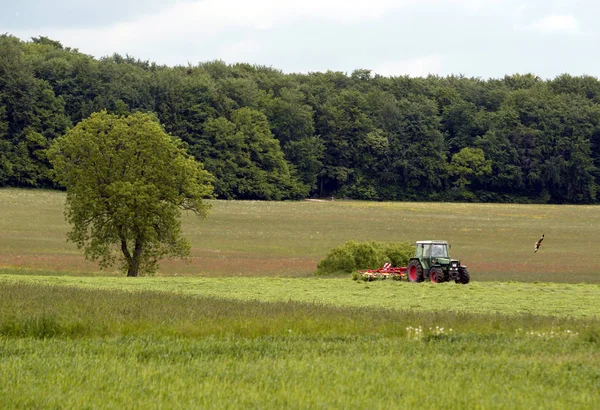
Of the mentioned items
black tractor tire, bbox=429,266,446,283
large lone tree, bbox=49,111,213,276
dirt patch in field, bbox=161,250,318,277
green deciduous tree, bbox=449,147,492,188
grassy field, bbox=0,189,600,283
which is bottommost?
dirt patch in field, bbox=161,250,318,277

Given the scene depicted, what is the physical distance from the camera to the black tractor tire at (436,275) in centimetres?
3284

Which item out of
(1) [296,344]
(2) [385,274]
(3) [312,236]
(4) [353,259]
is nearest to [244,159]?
(3) [312,236]

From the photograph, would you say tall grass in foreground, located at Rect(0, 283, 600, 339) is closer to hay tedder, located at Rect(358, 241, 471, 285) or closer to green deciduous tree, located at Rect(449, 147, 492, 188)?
hay tedder, located at Rect(358, 241, 471, 285)

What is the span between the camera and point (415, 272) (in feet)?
113

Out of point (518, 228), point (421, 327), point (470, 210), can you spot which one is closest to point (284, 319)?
point (421, 327)

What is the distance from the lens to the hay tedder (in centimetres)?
3319

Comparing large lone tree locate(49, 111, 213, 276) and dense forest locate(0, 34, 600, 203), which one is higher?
dense forest locate(0, 34, 600, 203)

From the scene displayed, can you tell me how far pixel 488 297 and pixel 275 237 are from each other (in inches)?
1581

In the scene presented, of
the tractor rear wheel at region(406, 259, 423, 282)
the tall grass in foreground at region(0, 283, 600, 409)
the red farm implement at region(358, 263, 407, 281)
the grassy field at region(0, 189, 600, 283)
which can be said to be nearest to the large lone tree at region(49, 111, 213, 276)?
the grassy field at region(0, 189, 600, 283)

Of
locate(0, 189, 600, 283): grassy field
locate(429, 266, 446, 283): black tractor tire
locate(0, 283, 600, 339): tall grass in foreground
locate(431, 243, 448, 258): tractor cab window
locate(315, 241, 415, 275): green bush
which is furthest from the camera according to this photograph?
locate(0, 189, 600, 283): grassy field

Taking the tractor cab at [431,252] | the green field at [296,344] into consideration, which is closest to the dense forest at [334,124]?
the tractor cab at [431,252]

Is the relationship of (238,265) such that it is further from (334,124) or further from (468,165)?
(468,165)

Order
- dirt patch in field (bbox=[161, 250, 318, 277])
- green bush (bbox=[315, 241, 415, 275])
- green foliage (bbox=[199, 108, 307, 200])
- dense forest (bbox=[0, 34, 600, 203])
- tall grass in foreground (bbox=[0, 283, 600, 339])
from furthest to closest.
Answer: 1. green foliage (bbox=[199, 108, 307, 200])
2. dense forest (bbox=[0, 34, 600, 203])
3. dirt patch in field (bbox=[161, 250, 318, 277])
4. green bush (bbox=[315, 241, 415, 275])
5. tall grass in foreground (bbox=[0, 283, 600, 339])

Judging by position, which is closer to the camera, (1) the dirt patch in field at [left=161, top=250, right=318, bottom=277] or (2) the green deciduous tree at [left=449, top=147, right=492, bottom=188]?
(1) the dirt patch in field at [left=161, top=250, right=318, bottom=277]
